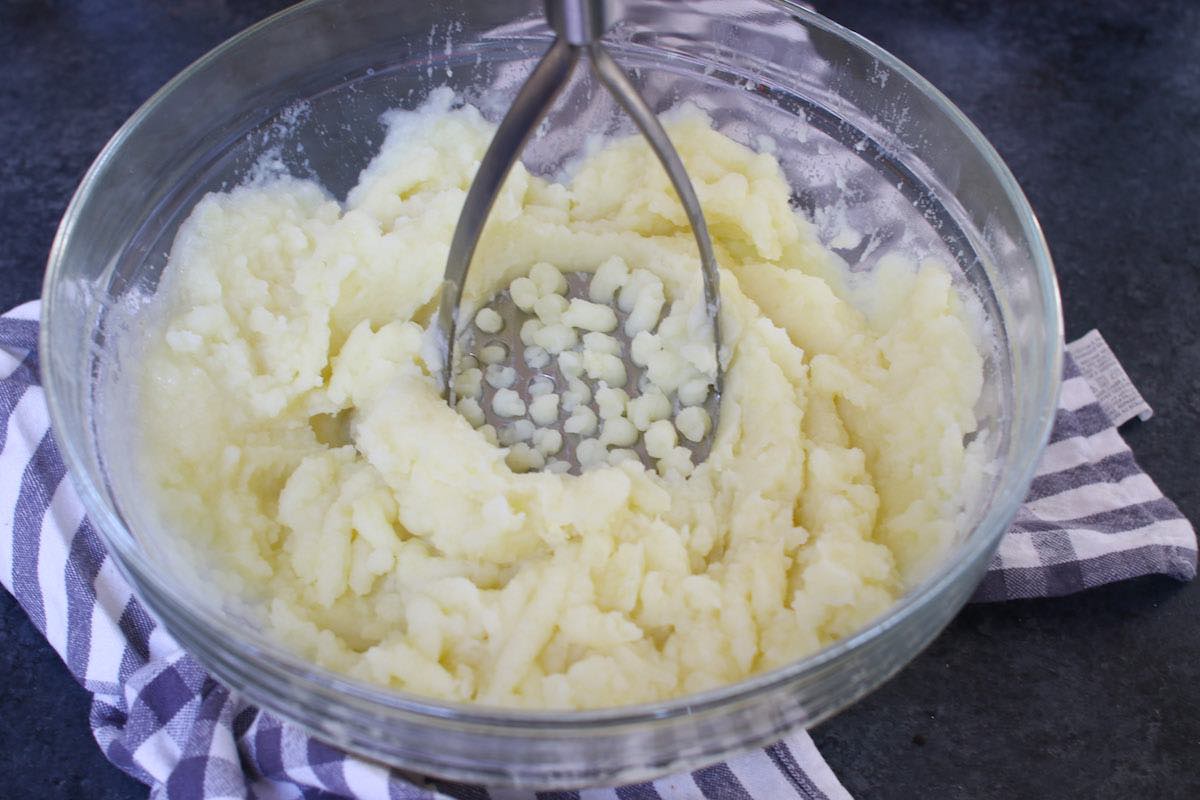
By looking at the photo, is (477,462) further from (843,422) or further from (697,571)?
(843,422)

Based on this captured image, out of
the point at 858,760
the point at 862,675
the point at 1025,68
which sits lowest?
the point at 858,760

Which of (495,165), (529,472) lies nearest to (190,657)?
(529,472)

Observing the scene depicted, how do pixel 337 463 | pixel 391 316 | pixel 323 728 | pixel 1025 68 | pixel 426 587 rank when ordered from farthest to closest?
1. pixel 1025 68
2. pixel 391 316
3. pixel 337 463
4. pixel 426 587
5. pixel 323 728

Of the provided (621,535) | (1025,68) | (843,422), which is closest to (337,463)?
(621,535)

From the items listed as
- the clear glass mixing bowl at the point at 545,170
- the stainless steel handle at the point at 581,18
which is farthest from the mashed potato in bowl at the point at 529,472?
the stainless steel handle at the point at 581,18

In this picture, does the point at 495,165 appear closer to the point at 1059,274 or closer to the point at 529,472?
the point at 529,472

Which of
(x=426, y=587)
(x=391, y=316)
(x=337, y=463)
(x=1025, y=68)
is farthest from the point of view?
(x=1025, y=68)
